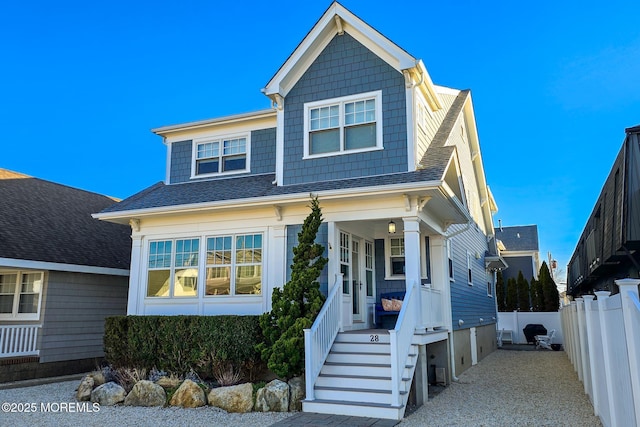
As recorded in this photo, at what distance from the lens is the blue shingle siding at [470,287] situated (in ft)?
42.4

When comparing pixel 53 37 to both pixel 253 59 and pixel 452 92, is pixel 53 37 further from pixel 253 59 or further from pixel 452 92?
pixel 452 92

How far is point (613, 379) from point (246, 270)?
7.06 meters

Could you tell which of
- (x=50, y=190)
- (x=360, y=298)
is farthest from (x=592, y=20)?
(x=50, y=190)

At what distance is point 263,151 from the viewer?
12.1 m

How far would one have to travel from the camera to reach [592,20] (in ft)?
70.2

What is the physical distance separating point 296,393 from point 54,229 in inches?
390

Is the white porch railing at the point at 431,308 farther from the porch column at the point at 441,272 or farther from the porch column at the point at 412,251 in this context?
the porch column at the point at 412,251

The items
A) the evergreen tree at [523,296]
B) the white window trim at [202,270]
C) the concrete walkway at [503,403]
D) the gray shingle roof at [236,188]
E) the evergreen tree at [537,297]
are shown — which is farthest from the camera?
the evergreen tree at [523,296]

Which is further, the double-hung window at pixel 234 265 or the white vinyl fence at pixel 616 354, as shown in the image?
the double-hung window at pixel 234 265

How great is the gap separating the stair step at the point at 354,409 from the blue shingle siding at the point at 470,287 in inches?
197

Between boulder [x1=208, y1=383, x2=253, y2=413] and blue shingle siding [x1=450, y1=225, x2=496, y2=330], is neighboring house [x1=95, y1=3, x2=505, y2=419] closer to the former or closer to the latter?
blue shingle siding [x1=450, y1=225, x2=496, y2=330]

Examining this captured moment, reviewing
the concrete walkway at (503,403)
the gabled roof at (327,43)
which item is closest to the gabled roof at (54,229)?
the gabled roof at (327,43)

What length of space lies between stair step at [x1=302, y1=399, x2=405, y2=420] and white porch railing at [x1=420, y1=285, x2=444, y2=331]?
2.09 meters

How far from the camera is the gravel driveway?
7.46 m
